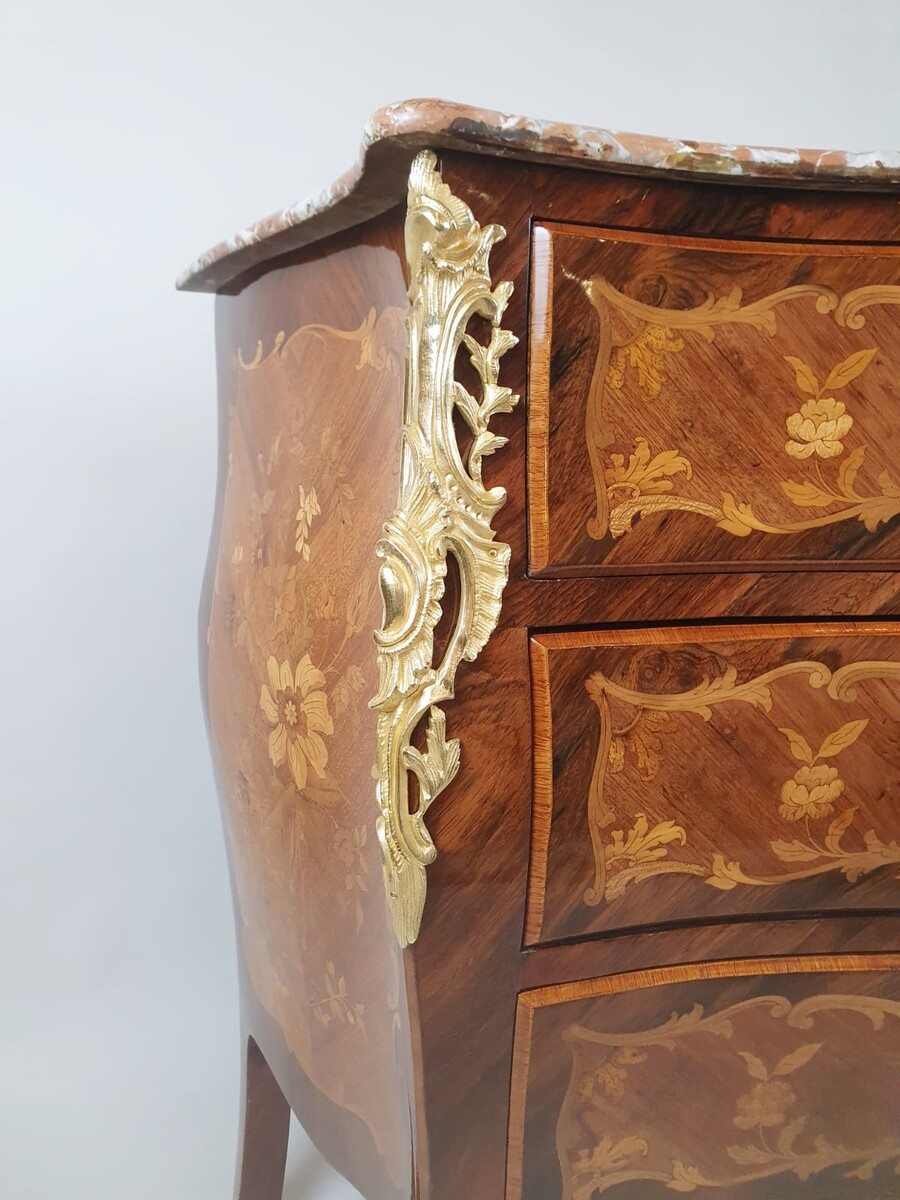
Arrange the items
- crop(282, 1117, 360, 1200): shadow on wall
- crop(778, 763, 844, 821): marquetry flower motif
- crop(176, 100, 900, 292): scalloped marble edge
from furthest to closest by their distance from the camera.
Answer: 1. crop(282, 1117, 360, 1200): shadow on wall
2. crop(778, 763, 844, 821): marquetry flower motif
3. crop(176, 100, 900, 292): scalloped marble edge

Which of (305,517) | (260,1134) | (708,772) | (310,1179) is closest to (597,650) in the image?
(708,772)

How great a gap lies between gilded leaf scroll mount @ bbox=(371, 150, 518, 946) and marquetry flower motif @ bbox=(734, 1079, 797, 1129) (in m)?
0.26

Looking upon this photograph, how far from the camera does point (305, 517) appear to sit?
1.97ft

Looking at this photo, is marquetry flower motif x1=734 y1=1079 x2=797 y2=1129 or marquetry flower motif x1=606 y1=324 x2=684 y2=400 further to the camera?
marquetry flower motif x1=734 y1=1079 x2=797 y2=1129

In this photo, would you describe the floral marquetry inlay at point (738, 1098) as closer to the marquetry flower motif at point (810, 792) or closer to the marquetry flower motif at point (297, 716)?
the marquetry flower motif at point (810, 792)

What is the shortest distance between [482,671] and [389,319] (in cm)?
19

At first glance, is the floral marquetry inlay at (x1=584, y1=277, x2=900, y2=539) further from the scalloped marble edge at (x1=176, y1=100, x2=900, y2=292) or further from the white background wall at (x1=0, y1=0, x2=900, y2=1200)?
the white background wall at (x1=0, y1=0, x2=900, y2=1200)

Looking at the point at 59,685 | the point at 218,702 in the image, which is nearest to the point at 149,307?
the point at 59,685

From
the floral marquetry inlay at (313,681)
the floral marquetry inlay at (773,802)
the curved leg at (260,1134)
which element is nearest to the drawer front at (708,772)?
the floral marquetry inlay at (773,802)

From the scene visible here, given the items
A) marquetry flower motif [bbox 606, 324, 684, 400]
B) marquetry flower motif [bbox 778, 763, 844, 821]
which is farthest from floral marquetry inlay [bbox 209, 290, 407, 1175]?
marquetry flower motif [bbox 778, 763, 844, 821]

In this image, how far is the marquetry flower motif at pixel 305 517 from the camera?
0.59m

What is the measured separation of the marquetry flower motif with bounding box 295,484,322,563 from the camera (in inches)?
23.2

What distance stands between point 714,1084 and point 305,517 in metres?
0.42

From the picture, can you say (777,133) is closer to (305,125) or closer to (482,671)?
(305,125)
